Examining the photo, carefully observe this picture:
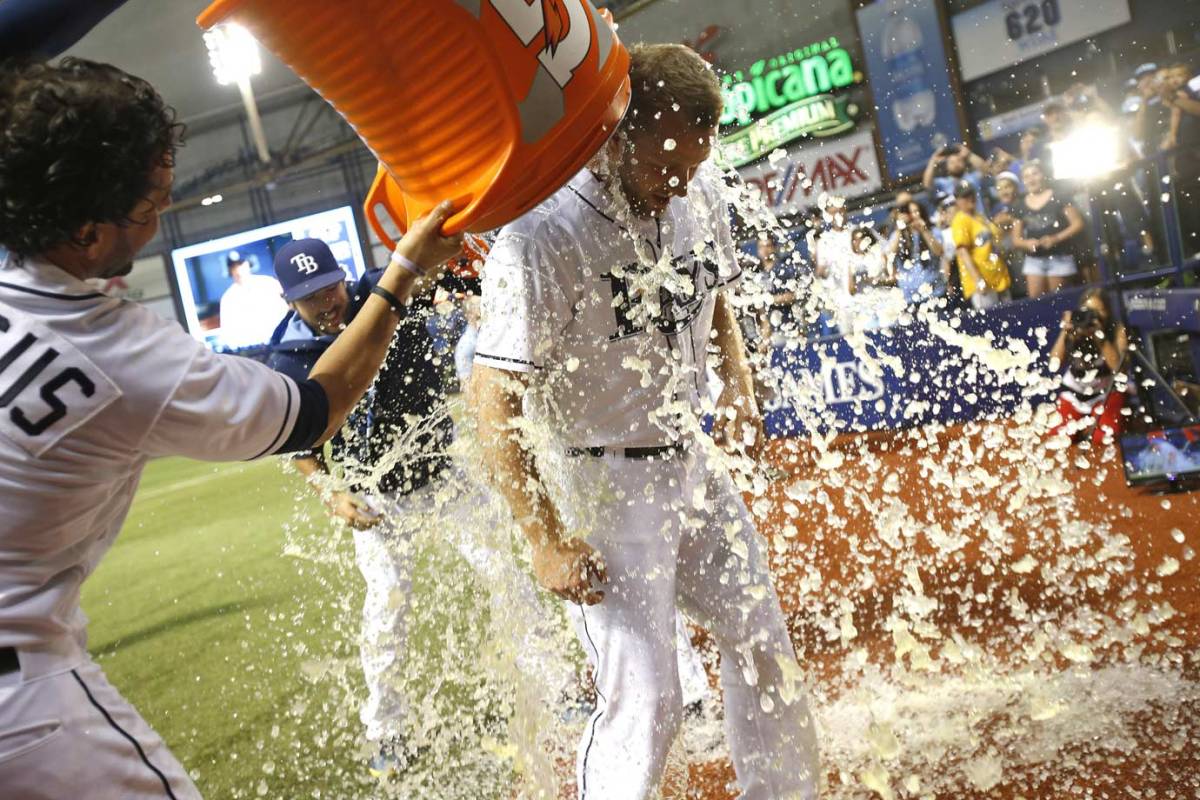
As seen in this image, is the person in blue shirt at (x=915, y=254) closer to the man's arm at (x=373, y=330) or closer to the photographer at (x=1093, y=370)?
the photographer at (x=1093, y=370)

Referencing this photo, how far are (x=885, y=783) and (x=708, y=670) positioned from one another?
5.44 ft

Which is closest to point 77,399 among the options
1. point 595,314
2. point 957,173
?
point 595,314

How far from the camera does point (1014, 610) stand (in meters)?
4.80

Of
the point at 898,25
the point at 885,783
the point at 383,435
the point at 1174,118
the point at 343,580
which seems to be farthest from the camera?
the point at 898,25

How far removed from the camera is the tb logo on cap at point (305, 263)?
462cm

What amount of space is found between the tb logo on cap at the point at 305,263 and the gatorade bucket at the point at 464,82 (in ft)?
9.12

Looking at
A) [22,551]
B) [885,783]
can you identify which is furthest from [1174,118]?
[22,551]

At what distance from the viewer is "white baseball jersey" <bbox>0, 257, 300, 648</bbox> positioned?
5.42 ft

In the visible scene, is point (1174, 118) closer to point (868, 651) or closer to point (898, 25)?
point (868, 651)

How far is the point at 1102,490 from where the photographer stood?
6.66m

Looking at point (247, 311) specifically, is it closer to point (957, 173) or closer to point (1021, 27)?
point (957, 173)

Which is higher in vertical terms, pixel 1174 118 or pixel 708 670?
pixel 1174 118

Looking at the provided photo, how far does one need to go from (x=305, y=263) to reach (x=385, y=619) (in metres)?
1.64

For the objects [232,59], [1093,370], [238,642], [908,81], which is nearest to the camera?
[238,642]
